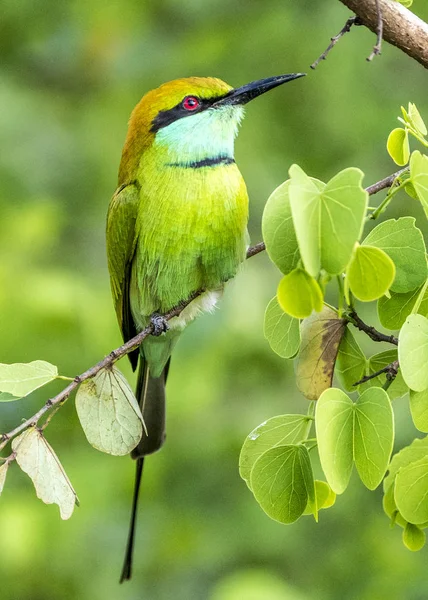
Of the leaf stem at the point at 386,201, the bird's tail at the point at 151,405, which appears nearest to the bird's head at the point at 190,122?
the bird's tail at the point at 151,405

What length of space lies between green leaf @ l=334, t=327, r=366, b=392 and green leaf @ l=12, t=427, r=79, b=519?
0.39 meters

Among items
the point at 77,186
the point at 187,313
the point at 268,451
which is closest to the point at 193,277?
the point at 187,313

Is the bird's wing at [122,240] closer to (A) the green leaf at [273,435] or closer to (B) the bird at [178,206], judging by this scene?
(B) the bird at [178,206]

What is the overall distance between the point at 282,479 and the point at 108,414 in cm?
28

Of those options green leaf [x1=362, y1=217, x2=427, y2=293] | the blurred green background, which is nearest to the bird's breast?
the blurred green background

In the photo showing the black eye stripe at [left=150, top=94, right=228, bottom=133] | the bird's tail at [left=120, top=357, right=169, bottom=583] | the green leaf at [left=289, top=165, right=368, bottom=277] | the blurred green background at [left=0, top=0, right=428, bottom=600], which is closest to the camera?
the green leaf at [left=289, top=165, right=368, bottom=277]

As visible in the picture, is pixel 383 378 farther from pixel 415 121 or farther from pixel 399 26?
pixel 399 26

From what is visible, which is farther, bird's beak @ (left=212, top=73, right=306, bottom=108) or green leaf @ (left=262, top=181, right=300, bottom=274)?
bird's beak @ (left=212, top=73, right=306, bottom=108)

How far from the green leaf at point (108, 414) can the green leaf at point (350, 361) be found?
0.29 metres

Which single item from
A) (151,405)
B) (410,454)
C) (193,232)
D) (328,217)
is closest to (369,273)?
(328,217)

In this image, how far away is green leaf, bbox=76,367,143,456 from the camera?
4.26 ft

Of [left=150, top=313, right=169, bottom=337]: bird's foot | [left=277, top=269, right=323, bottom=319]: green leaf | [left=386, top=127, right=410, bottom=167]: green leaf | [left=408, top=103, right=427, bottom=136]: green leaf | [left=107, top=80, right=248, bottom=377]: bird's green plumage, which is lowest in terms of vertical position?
[left=277, top=269, right=323, bottom=319]: green leaf

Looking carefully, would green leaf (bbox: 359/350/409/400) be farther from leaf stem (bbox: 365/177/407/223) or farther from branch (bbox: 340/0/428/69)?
branch (bbox: 340/0/428/69)

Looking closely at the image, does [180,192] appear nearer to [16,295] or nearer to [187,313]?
[187,313]
